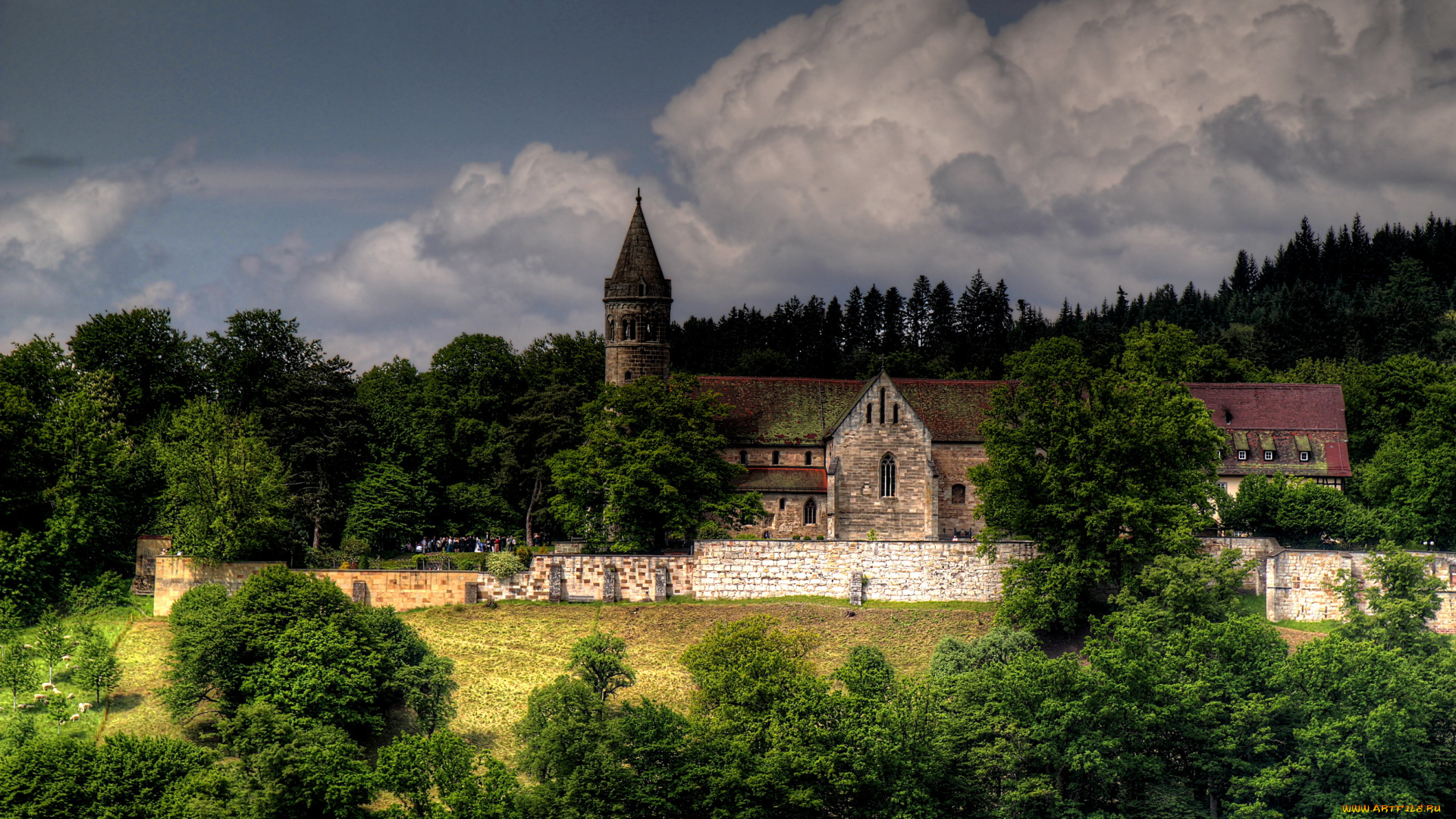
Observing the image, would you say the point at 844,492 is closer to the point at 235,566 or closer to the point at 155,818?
the point at 235,566

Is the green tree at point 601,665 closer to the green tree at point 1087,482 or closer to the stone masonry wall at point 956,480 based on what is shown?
the green tree at point 1087,482

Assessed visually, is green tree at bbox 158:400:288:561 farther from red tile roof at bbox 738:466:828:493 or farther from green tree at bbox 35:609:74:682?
red tile roof at bbox 738:466:828:493

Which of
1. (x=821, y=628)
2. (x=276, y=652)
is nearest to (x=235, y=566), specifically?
(x=276, y=652)

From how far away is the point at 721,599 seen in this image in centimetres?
5738

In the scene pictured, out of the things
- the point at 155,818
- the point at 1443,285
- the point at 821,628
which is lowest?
the point at 155,818

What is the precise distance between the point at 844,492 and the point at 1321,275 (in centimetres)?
13561

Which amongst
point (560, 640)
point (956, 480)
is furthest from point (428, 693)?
point (956, 480)

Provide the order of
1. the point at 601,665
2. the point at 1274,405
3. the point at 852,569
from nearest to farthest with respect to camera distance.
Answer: the point at 601,665, the point at 852,569, the point at 1274,405

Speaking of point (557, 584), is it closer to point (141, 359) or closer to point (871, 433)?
point (871, 433)

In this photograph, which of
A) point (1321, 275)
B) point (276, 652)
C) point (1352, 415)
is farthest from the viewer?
point (1321, 275)

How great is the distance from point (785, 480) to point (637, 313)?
34.6 feet

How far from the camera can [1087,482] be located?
171 feet

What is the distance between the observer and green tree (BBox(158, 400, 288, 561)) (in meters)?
56.2

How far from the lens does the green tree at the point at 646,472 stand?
58.2m
